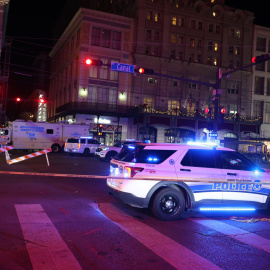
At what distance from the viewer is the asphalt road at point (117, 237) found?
466cm

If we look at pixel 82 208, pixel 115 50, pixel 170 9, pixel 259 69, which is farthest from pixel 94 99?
pixel 82 208

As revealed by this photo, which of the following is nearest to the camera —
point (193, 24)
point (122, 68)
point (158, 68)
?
point (122, 68)

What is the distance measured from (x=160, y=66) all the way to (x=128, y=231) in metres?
39.7

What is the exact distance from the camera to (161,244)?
5.51m

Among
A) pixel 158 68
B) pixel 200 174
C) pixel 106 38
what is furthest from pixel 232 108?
pixel 200 174

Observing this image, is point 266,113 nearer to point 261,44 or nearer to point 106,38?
point 261,44

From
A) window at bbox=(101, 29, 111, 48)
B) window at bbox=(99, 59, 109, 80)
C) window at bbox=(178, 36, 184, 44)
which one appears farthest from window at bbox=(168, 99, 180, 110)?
window at bbox=(101, 29, 111, 48)

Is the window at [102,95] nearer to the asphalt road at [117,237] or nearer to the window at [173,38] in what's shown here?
the window at [173,38]

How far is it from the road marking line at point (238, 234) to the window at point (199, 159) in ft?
4.39

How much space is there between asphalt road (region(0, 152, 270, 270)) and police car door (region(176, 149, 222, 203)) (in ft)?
1.95

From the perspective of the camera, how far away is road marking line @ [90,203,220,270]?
15.4 feet

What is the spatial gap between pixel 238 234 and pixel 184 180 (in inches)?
65.6

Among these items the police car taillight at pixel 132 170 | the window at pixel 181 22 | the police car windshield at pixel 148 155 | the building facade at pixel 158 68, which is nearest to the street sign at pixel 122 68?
the police car windshield at pixel 148 155

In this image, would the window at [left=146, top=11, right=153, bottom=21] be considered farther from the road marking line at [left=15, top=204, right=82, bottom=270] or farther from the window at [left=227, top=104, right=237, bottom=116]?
the road marking line at [left=15, top=204, right=82, bottom=270]
